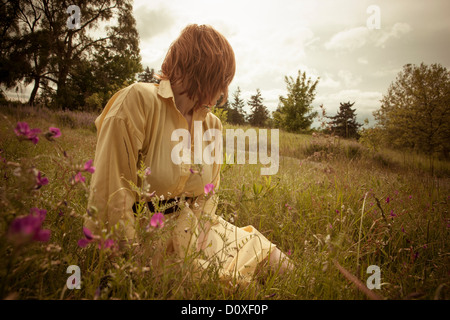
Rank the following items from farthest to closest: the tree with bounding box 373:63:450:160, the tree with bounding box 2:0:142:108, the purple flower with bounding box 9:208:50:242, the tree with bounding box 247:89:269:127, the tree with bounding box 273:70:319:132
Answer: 1. the tree with bounding box 247:89:269:127
2. the tree with bounding box 273:70:319:132
3. the tree with bounding box 2:0:142:108
4. the tree with bounding box 373:63:450:160
5. the purple flower with bounding box 9:208:50:242

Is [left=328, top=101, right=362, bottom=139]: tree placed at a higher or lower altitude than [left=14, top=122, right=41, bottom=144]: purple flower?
higher

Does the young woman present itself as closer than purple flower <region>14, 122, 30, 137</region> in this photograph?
No

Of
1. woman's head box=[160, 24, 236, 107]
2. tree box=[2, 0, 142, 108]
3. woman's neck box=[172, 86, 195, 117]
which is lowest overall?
woman's neck box=[172, 86, 195, 117]

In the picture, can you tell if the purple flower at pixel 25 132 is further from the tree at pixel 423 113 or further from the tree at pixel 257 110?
the tree at pixel 257 110

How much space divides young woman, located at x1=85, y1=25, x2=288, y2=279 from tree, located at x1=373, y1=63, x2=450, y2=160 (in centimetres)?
974

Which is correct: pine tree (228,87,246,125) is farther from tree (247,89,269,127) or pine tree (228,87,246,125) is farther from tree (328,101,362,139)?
tree (328,101,362,139)

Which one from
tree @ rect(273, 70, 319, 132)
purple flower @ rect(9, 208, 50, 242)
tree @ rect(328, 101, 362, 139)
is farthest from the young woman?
tree @ rect(273, 70, 319, 132)

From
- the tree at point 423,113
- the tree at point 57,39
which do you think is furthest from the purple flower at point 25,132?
the tree at point 57,39

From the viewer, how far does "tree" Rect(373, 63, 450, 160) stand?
791 centimetres

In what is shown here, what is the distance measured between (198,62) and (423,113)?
11.1m

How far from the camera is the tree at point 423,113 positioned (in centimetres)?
791

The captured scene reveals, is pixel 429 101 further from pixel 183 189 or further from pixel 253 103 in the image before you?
pixel 253 103

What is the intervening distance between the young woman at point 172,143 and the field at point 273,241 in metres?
0.13
